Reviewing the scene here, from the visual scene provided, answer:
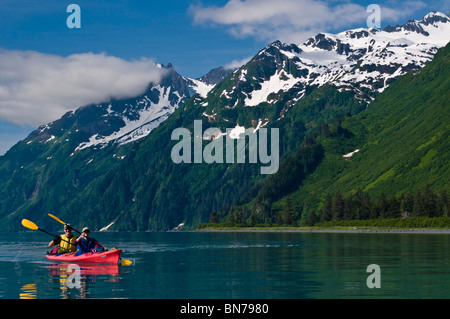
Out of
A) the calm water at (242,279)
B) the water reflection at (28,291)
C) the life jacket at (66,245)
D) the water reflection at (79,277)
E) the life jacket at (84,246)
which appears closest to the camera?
the calm water at (242,279)

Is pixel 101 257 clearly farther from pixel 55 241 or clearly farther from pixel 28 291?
pixel 28 291

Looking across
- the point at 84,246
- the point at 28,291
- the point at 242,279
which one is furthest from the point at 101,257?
the point at 242,279

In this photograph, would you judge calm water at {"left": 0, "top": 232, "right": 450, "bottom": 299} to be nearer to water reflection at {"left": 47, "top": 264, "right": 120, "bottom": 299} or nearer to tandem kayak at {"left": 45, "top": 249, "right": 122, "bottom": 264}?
water reflection at {"left": 47, "top": 264, "right": 120, "bottom": 299}

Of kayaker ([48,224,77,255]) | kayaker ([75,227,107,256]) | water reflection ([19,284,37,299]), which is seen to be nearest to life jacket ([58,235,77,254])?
kayaker ([48,224,77,255])

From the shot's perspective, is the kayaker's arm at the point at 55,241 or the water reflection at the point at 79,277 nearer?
the water reflection at the point at 79,277

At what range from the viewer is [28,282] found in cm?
7131

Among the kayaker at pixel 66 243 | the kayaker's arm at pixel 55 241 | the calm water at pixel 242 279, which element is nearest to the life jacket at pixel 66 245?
the kayaker at pixel 66 243

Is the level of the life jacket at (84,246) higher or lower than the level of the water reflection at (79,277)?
higher

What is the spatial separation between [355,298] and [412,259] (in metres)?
43.4

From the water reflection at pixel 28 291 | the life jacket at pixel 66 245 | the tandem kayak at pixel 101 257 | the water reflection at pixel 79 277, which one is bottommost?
the water reflection at pixel 28 291

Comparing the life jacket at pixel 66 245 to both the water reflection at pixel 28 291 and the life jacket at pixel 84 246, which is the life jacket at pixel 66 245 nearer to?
the life jacket at pixel 84 246

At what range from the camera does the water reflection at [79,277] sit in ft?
200
